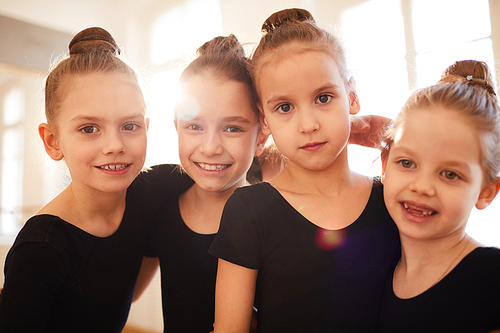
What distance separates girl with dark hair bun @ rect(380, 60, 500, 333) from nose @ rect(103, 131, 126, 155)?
2.08ft

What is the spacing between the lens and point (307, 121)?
774 mm

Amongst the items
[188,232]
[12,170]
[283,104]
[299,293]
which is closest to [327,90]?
[283,104]

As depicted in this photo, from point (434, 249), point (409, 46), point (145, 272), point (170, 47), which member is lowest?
point (145, 272)

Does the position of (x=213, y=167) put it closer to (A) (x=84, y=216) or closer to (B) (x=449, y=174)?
(A) (x=84, y=216)

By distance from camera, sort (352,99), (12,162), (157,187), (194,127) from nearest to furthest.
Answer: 1. (352,99)
2. (194,127)
3. (157,187)
4. (12,162)

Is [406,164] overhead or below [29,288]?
overhead

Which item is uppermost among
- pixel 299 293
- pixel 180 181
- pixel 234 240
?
pixel 180 181

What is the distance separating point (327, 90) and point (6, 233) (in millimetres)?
3521

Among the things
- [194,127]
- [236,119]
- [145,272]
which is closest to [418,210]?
[236,119]

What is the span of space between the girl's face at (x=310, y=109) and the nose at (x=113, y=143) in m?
0.39

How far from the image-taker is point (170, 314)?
1.04m

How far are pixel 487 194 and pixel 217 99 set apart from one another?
648 mm

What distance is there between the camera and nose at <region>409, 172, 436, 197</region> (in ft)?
2.18

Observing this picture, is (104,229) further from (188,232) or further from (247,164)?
(247,164)
